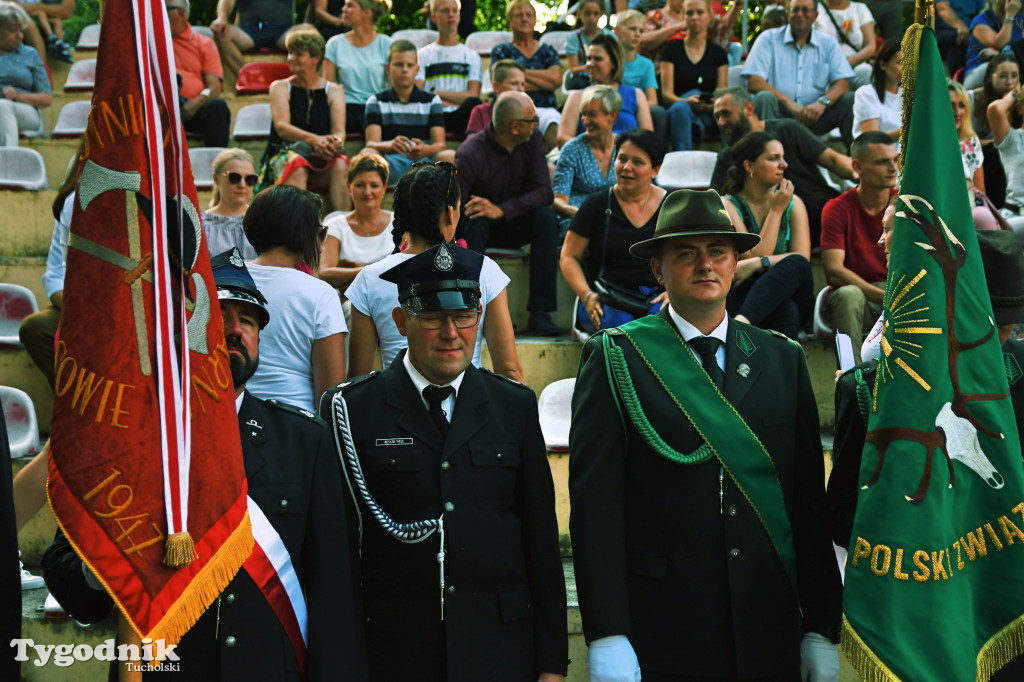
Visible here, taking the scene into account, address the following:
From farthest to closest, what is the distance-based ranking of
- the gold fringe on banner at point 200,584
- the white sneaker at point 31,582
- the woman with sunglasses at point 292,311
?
1. the white sneaker at point 31,582
2. the woman with sunglasses at point 292,311
3. the gold fringe on banner at point 200,584

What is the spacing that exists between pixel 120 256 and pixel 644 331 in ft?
4.59

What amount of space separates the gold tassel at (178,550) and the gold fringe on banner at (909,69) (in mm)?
2005

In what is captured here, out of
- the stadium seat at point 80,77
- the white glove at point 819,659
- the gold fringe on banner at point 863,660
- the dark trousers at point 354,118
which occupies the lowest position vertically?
the white glove at point 819,659

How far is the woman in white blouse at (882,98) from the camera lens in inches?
299

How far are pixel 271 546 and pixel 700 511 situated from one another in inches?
43.0

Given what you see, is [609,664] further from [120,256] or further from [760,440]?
[120,256]

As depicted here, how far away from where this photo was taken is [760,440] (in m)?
2.84

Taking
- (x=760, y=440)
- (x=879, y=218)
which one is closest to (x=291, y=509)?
(x=760, y=440)

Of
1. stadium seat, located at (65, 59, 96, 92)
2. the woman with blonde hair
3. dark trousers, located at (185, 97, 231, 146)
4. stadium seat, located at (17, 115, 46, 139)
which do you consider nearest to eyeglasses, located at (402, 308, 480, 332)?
the woman with blonde hair

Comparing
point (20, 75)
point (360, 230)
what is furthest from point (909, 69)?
point (20, 75)

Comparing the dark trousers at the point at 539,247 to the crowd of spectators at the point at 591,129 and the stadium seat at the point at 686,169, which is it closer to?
the crowd of spectators at the point at 591,129

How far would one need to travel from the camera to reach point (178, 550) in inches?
87.7

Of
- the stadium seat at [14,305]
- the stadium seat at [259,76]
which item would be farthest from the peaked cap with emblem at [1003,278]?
the stadium seat at [259,76]

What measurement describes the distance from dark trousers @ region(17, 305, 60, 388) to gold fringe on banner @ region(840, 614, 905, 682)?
4.00m
